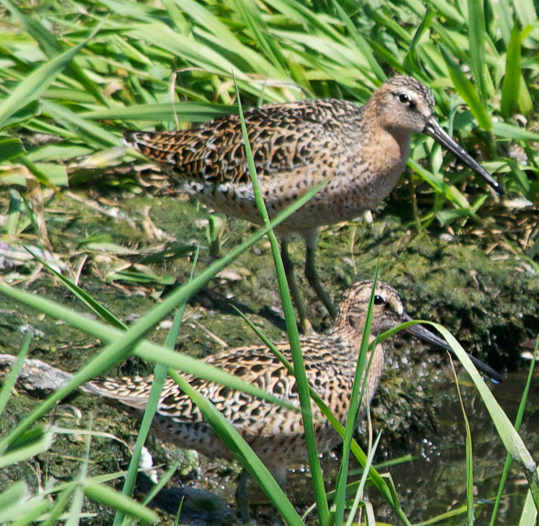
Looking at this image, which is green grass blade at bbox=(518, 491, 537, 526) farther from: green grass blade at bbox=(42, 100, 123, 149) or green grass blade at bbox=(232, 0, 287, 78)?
green grass blade at bbox=(232, 0, 287, 78)

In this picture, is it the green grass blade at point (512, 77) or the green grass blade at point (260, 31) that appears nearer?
the green grass blade at point (512, 77)

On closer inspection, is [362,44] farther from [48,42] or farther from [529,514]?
[529,514]

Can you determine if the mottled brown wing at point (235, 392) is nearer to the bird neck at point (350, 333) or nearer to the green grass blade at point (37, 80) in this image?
the bird neck at point (350, 333)

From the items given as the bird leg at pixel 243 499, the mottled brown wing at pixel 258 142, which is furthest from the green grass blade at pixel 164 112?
the bird leg at pixel 243 499

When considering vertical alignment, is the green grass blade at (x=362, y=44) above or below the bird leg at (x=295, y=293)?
above

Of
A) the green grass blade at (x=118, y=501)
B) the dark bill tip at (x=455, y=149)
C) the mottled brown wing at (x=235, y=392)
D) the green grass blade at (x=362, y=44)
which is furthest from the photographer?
the green grass blade at (x=362, y=44)

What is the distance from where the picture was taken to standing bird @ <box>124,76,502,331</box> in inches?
184

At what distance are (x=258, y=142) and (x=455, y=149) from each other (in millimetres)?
1089

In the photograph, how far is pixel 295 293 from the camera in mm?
5008

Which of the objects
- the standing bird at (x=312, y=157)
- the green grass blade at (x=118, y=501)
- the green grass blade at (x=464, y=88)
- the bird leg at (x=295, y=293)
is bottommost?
the bird leg at (x=295, y=293)

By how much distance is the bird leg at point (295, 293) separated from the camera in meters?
4.99

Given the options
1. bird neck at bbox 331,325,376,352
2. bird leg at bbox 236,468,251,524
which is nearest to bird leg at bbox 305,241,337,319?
bird neck at bbox 331,325,376,352

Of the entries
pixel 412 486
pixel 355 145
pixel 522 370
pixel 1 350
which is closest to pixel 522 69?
pixel 355 145

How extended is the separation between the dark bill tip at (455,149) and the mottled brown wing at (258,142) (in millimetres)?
419
